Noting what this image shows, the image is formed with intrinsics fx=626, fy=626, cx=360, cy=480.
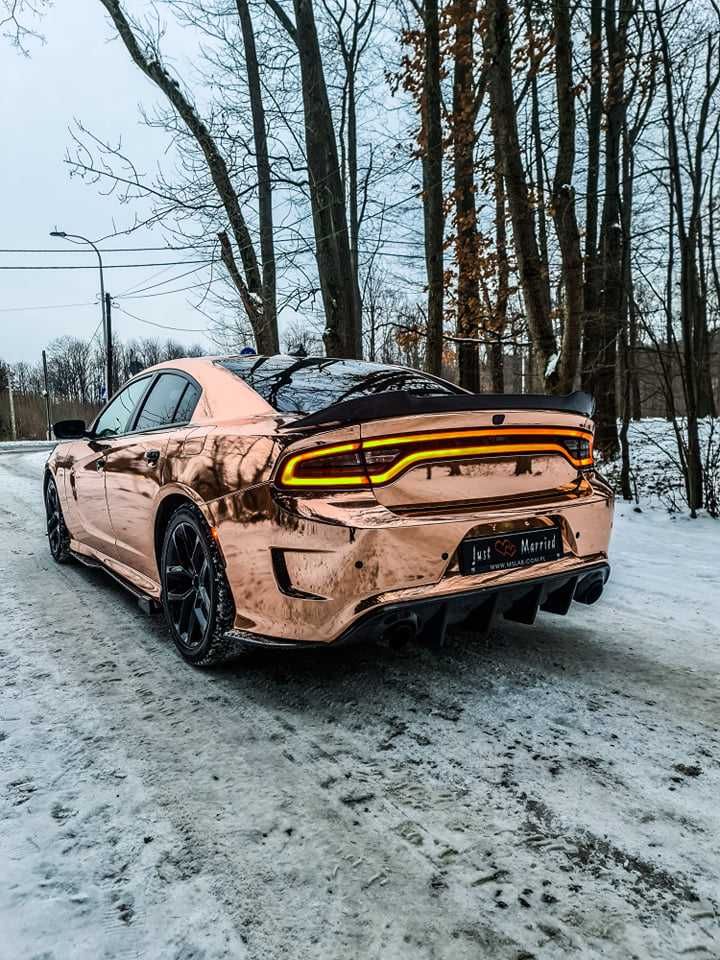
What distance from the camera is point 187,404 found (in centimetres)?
321

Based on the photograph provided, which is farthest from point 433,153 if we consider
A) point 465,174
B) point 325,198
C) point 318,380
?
point 318,380

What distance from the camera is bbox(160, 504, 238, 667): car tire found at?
2.58 metres

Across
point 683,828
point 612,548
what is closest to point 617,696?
point 683,828

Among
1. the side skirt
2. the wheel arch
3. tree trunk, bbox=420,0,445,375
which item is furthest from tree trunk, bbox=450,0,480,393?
the wheel arch

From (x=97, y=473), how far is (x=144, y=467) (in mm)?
936

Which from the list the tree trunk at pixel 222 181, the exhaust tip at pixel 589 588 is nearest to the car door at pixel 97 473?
the exhaust tip at pixel 589 588

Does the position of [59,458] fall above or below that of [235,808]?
above

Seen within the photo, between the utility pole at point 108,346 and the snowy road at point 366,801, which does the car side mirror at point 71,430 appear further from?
the utility pole at point 108,346

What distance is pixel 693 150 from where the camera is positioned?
593 cm

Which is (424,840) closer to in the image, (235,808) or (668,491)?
(235,808)

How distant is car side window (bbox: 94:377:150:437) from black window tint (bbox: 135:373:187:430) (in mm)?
212

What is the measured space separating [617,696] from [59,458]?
4.41m

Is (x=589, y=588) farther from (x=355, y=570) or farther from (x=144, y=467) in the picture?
(x=144, y=467)

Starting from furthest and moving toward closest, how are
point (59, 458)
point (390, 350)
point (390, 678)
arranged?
point (390, 350)
point (59, 458)
point (390, 678)
